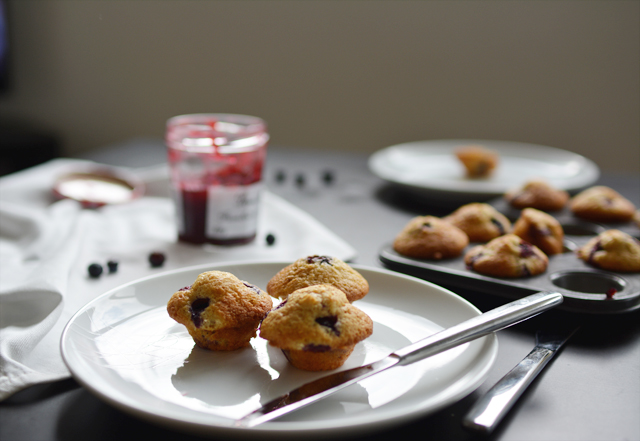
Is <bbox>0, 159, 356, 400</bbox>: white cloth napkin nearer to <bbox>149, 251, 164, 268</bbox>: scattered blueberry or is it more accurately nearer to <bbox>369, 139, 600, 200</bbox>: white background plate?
<bbox>149, 251, 164, 268</bbox>: scattered blueberry

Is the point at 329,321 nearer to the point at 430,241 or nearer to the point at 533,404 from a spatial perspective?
the point at 533,404

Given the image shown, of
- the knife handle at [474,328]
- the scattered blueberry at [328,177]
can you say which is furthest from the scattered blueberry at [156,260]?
the scattered blueberry at [328,177]

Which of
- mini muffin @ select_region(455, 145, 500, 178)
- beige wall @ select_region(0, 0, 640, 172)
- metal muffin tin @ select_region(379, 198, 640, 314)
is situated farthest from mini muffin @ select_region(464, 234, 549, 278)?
beige wall @ select_region(0, 0, 640, 172)

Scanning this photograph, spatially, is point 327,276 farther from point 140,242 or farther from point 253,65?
point 253,65

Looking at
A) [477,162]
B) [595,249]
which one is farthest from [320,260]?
[477,162]

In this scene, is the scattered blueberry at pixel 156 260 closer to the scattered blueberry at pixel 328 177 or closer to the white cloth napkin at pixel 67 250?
the white cloth napkin at pixel 67 250

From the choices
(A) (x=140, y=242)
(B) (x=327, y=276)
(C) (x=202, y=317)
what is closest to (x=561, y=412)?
(B) (x=327, y=276)
